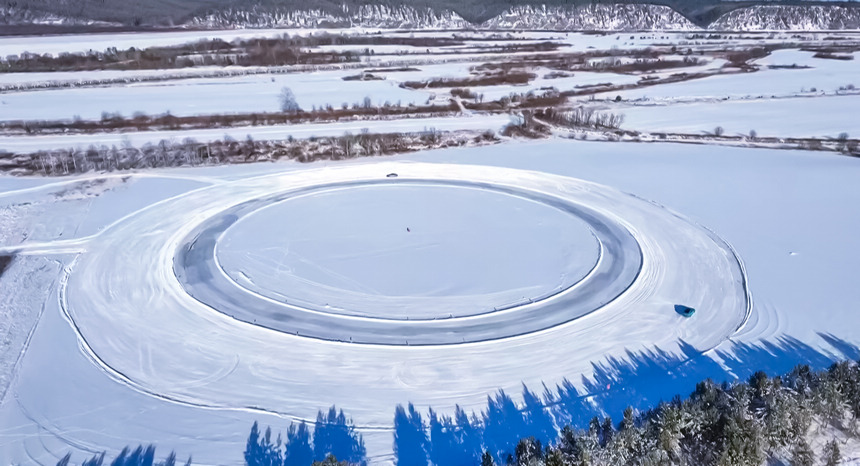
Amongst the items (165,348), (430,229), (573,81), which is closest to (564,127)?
(573,81)

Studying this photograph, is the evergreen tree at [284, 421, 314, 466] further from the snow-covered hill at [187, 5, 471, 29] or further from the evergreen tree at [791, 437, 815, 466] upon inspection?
the snow-covered hill at [187, 5, 471, 29]

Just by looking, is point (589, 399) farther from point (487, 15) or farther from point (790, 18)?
point (790, 18)

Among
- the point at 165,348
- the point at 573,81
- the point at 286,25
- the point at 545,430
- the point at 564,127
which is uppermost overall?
the point at 286,25

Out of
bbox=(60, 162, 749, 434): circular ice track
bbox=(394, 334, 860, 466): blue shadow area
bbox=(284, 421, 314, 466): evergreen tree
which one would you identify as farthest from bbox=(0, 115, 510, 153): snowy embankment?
bbox=(284, 421, 314, 466): evergreen tree

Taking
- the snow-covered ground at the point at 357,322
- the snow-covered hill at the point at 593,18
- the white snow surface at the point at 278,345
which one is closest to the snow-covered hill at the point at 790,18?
the snow-covered hill at the point at 593,18

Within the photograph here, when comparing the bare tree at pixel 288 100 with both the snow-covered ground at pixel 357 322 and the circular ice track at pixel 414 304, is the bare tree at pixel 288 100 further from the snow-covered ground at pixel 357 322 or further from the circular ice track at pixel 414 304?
the circular ice track at pixel 414 304

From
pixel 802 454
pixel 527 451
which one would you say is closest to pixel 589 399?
pixel 527 451

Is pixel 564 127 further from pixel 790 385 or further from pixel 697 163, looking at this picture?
pixel 790 385
